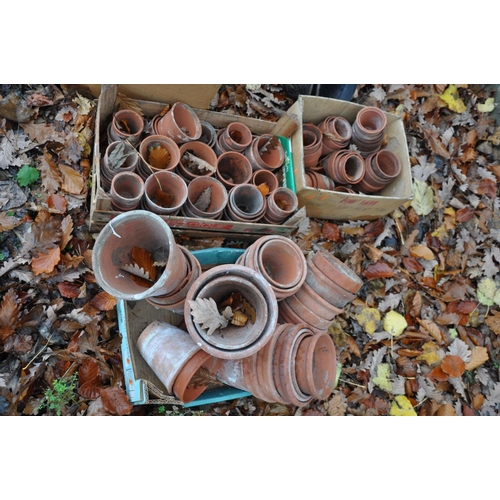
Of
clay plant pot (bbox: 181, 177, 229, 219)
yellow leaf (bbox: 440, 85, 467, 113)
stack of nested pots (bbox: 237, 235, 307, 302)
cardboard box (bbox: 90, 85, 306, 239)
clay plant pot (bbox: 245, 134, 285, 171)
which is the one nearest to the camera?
stack of nested pots (bbox: 237, 235, 307, 302)

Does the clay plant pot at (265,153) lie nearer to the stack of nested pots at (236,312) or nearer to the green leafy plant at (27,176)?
the stack of nested pots at (236,312)

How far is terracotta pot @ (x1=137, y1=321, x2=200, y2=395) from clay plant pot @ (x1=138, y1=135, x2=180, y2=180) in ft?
3.78

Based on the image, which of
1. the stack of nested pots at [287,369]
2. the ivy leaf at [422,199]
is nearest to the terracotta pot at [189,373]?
the stack of nested pots at [287,369]

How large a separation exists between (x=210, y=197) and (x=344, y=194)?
1.10m

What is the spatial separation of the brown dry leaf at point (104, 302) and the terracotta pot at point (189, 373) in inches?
33.6

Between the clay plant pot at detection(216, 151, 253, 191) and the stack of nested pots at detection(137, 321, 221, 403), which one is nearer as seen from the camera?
the stack of nested pots at detection(137, 321, 221, 403)

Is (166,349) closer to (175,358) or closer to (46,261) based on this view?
(175,358)

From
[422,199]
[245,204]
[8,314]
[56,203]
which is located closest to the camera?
[8,314]

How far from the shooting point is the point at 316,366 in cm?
236

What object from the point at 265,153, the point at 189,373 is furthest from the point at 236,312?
the point at 265,153

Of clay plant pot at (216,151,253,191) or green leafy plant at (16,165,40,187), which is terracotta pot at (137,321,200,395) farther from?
green leafy plant at (16,165,40,187)

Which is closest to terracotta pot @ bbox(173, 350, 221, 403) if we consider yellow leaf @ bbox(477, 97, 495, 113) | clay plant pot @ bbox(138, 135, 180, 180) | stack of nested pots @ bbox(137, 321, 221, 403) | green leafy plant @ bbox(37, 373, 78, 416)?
stack of nested pots @ bbox(137, 321, 221, 403)

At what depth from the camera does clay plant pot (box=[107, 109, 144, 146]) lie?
2.80 meters

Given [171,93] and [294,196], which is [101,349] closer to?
[294,196]
